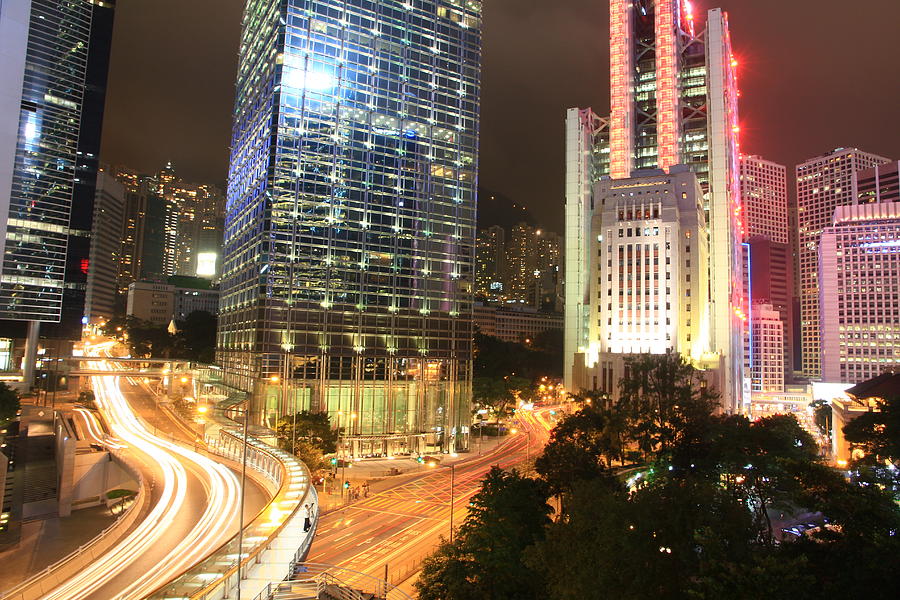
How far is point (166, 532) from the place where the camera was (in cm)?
3216

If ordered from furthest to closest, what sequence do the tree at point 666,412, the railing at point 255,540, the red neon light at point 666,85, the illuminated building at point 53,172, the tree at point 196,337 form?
the tree at point 196,337
the red neon light at point 666,85
the illuminated building at point 53,172
the tree at point 666,412
the railing at point 255,540

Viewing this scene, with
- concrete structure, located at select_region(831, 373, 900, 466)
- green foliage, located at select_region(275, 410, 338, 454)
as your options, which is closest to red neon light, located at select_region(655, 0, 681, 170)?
concrete structure, located at select_region(831, 373, 900, 466)

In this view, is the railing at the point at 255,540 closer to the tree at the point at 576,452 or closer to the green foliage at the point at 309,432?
the tree at the point at 576,452

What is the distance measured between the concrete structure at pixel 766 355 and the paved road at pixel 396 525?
147m

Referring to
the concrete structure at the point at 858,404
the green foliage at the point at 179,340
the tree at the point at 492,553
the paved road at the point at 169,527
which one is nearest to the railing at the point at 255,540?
the paved road at the point at 169,527

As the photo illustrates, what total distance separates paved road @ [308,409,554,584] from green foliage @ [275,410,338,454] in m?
7.26

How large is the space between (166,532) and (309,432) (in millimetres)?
28035

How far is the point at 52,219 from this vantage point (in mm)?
90500

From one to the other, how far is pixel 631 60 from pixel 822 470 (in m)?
124

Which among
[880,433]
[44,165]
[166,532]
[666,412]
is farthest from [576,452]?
[44,165]

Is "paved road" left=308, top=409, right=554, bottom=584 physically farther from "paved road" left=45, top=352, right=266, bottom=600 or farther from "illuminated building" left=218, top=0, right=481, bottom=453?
"illuminated building" left=218, top=0, right=481, bottom=453

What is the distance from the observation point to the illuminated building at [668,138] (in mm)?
118938

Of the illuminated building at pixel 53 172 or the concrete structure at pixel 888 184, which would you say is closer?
→ the illuminated building at pixel 53 172

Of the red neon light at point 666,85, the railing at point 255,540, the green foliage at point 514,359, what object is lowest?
the railing at point 255,540
